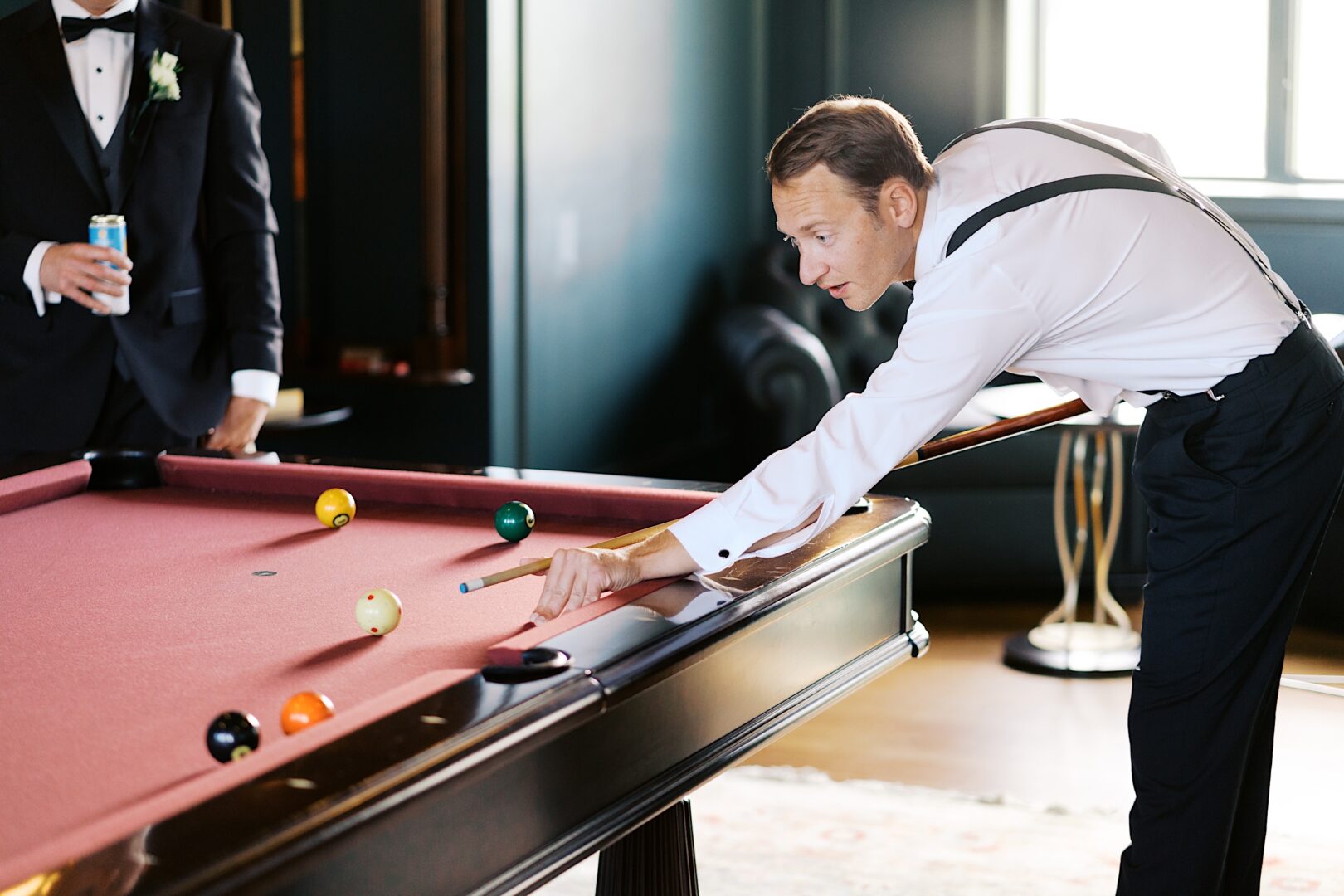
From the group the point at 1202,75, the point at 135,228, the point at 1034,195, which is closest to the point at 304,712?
the point at 1034,195

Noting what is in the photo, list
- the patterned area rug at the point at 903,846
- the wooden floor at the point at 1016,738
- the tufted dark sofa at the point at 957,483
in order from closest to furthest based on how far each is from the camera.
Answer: the patterned area rug at the point at 903,846 → the wooden floor at the point at 1016,738 → the tufted dark sofa at the point at 957,483

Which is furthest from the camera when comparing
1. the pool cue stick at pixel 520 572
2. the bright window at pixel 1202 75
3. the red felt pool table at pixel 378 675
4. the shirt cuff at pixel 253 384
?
the bright window at pixel 1202 75

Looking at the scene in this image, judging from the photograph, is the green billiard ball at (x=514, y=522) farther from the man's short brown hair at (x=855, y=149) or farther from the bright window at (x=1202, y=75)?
the bright window at (x=1202, y=75)

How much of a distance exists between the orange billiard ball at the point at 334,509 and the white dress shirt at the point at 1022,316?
57cm

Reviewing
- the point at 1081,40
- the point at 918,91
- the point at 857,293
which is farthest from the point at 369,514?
the point at 1081,40

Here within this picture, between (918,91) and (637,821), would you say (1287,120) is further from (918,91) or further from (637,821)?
(637,821)

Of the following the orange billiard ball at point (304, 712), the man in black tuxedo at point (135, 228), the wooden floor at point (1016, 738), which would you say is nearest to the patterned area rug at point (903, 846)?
the wooden floor at point (1016, 738)

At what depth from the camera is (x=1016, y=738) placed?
10.9 ft

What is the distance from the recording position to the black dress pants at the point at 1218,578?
176 cm

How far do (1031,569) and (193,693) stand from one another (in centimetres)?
365

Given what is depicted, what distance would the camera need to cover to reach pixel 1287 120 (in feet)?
18.4

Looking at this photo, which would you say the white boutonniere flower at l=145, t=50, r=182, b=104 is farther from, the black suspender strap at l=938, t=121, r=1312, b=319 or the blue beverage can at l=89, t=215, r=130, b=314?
the black suspender strap at l=938, t=121, r=1312, b=319

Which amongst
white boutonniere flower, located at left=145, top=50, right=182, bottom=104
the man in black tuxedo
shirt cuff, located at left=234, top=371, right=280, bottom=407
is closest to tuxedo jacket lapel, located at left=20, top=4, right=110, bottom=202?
the man in black tuxedo

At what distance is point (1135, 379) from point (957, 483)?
107 inches
